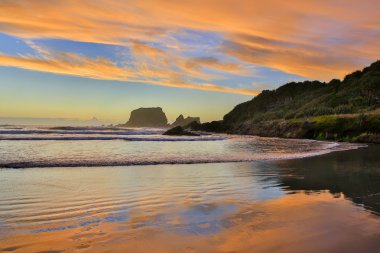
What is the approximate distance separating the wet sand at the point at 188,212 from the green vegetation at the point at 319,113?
124 ft

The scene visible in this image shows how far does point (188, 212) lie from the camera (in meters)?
9.25

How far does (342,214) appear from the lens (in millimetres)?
9023

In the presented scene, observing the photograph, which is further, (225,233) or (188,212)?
(188,212)

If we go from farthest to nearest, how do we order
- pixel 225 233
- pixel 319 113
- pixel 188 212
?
pixel 319 113 → pixel 188 212 → pixel 225 233

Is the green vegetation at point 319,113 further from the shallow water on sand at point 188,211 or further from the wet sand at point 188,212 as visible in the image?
the wet sand at point 188,212

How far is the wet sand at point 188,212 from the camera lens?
676cm

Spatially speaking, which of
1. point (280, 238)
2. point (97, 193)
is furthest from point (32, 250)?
point (97, 193)

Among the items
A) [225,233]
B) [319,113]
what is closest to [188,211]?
[225,233]

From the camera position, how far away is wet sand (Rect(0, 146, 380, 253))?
22.2 ft

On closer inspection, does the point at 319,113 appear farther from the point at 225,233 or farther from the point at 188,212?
the point at 225,233

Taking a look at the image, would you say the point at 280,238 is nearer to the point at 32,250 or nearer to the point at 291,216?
the point at 291,216

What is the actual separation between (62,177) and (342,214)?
10945mm

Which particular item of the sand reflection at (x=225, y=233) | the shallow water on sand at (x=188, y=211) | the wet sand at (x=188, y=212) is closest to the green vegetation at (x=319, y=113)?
the shallow water on sand at (x=188, y=211)

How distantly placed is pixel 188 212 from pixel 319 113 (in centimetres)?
8897
